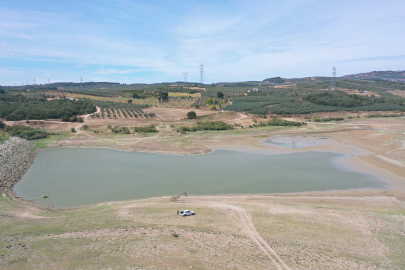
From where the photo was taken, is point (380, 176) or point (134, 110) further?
point (134, 110)

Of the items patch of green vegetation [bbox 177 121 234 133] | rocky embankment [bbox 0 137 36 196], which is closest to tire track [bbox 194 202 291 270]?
rocky embankment [bbox 0 137 36 196]

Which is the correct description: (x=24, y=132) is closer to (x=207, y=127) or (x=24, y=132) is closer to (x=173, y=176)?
(x=207, y=127)

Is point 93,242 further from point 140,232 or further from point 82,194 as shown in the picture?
point 82,194

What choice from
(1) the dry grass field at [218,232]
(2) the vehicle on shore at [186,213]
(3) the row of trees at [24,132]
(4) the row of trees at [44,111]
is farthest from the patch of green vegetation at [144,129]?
(2) the vehicle on shore at [186,213]

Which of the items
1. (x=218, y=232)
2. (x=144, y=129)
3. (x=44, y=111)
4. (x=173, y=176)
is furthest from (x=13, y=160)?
(x=44, y=111)

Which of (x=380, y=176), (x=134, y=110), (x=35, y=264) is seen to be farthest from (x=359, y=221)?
(x=134, y=110)
